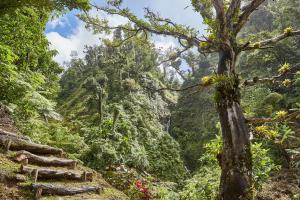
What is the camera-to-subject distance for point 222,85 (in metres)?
6.42

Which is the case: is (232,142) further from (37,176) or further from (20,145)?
(20,145)

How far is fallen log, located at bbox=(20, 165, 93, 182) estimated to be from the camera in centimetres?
902

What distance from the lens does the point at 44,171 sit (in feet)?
30.8

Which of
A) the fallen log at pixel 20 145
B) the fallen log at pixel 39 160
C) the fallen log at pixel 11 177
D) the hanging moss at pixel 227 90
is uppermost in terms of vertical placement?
the hanging moss at pixel 227 90

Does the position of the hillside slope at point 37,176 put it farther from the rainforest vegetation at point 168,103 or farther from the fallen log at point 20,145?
the rainforest vegetation at point 168,103

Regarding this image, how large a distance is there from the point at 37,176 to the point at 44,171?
0.87 ft

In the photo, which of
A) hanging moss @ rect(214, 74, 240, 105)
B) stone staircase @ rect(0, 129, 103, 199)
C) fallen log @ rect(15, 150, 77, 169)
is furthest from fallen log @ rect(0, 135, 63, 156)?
hanging moss @ rect(214, 74, 240, 105)

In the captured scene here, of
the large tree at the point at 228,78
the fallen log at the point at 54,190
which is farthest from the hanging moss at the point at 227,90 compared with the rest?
the fallen log at the point at 54,190

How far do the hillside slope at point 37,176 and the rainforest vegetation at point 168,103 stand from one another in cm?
280

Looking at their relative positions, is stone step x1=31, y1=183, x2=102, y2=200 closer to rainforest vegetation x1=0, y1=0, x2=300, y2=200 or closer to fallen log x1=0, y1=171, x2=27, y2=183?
fallen log x1=0, y1=171, x2=27, y2=183

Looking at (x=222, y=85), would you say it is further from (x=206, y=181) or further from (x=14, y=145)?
(x=14, y=145)

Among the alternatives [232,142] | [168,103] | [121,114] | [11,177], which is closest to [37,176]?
[11,177]

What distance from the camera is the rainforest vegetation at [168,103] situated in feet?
22.1

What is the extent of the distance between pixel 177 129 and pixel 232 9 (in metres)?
31.4
